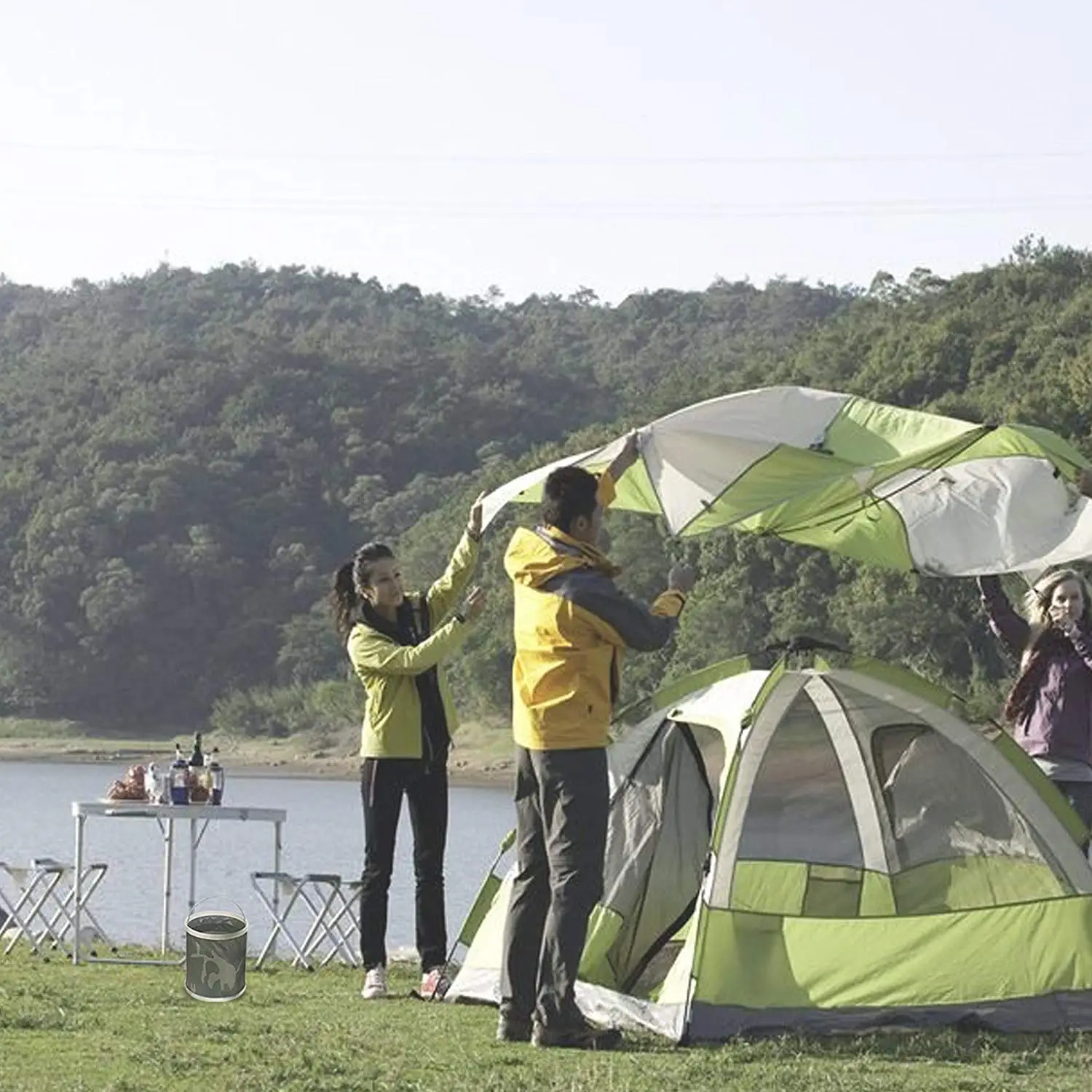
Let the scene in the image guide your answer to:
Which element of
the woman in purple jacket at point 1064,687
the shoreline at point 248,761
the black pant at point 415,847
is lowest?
the shoreline at point 248,761

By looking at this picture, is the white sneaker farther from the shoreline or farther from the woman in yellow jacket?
the shoreline

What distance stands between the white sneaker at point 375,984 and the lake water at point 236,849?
1.82 m

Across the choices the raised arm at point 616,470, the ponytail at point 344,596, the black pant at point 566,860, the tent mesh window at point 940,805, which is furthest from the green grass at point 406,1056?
the raised arm at point 616,470

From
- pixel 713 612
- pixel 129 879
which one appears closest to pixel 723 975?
pixel 129 879

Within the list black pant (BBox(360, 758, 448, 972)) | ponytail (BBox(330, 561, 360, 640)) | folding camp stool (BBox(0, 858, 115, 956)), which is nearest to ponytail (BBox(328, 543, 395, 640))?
ponytail (BBox(330, 561, 360, 640))

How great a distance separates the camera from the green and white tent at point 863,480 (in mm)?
7539

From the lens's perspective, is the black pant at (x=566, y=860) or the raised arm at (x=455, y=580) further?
the raised arm at (x=455, y=580)

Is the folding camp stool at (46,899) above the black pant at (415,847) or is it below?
below

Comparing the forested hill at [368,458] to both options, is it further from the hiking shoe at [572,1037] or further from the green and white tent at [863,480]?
the hiking shoe at [572,1037]

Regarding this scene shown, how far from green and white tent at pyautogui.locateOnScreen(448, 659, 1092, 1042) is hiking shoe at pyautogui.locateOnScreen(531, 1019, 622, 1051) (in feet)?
0.90

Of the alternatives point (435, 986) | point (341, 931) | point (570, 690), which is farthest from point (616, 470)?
point (341, 931)

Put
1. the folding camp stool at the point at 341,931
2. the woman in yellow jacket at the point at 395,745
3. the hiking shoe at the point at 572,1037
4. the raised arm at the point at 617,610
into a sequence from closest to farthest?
the raised arm at the point at 617,610
the hiking shoe at the point at 572,1037
the woman in yellow jacket at the point at 395,745
the folding camp stool at the point at 341,931

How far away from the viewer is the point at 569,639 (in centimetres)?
671

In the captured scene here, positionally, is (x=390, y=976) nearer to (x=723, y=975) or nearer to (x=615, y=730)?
(x=615, y=730)
